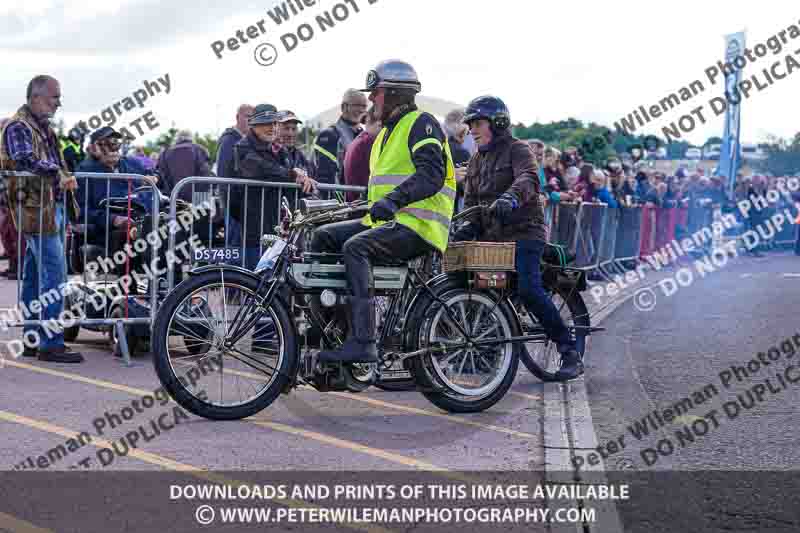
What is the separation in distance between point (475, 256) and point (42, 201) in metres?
3.32

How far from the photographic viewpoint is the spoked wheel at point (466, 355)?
7383 mm

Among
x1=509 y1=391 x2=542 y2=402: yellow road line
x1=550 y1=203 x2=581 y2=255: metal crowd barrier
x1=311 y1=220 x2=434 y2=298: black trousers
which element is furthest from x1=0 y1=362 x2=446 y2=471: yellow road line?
x1=550 y1=203 x2=581 y2=255: metal crowd barrier

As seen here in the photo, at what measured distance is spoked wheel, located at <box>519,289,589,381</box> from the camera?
863cm

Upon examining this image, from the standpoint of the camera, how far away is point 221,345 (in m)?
7.02

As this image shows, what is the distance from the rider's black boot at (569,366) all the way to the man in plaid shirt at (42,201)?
343cm

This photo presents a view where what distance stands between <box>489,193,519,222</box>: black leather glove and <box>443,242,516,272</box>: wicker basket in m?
0.22

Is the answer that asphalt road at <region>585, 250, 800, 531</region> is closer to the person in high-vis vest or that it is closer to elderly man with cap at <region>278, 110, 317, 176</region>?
the person in high-vis vest

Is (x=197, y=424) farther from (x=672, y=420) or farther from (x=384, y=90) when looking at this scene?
(x=672, y=420)

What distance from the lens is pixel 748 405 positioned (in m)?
7.85

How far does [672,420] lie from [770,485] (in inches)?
61.8

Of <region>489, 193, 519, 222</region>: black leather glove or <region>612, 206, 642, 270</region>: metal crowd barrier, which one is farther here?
<region>612, 206, 642, 270</region>: metal crowd barrier

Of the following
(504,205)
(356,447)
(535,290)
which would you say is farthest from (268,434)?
(535,290)

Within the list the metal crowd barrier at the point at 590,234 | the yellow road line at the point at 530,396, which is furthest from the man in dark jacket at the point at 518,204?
the metal crowd barrier at the point at 590,234

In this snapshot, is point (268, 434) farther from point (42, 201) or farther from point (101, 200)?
point (101, 200)
